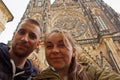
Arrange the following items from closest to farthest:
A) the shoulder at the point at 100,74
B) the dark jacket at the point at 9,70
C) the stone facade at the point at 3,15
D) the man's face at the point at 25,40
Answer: the shoulder at the point at 100,74 → the dark jacket at the point at 9,70 → the man's face at the point at 25,40 → the stone facade at the point at 3,15

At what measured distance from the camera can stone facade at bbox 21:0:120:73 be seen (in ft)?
37.9

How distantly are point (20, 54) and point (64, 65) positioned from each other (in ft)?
1.96

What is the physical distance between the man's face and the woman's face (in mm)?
349

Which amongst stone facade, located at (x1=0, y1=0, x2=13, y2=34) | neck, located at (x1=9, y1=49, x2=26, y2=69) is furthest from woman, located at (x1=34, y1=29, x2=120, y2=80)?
stone facade, located at (x1=0, y1=0, x2=13, y2=34)

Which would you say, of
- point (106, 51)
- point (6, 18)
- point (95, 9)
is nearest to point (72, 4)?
point (95, 9)

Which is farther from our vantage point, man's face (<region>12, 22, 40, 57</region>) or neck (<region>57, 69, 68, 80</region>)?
man's face (<region>12, 22, 40, 57</region>)

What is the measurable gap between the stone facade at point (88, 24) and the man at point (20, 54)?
865 centimetres

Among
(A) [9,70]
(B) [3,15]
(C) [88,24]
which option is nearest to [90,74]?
(A) [9,70]

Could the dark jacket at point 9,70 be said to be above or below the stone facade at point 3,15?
below

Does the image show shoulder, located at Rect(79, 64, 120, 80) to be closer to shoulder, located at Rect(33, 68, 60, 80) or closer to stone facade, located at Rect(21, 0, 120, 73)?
shoulder, located at Rect(33, 68, 60, 80)

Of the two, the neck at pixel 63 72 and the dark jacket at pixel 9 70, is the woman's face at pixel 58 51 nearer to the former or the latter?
the neck at pixel 63 72

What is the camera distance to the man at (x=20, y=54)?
5.53 feet

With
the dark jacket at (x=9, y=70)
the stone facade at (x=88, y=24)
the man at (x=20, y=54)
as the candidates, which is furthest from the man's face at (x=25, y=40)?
the stone facade at (x=88, y=24)

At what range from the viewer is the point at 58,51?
151 centimetres
